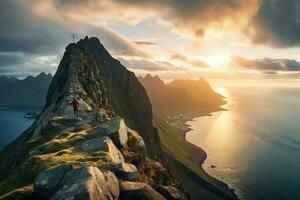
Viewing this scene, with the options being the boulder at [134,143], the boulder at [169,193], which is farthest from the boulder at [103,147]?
the boulder at [134,143]

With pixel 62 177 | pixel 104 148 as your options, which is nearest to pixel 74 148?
pixel 104 148

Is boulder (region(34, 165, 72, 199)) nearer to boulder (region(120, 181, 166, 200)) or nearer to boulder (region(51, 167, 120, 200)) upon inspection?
boulder (region(51, 167, 120, 200))

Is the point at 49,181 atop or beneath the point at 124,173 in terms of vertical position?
atop

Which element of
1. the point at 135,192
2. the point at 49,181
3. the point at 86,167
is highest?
the point at 86,167

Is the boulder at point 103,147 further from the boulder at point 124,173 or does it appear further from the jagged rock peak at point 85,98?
the jagged rock peak at point 85,98

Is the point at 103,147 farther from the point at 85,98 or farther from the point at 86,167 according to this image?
the point at 85,98

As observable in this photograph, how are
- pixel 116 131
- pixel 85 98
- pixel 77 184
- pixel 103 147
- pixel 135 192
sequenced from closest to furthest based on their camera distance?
pixel 77 184
pixel 135 192
pixel 103 147
pixel 116 131
pixel 85 98

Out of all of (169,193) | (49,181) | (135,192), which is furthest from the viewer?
(169,193)

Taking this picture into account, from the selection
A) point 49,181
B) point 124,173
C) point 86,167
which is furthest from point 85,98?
point 86,167
